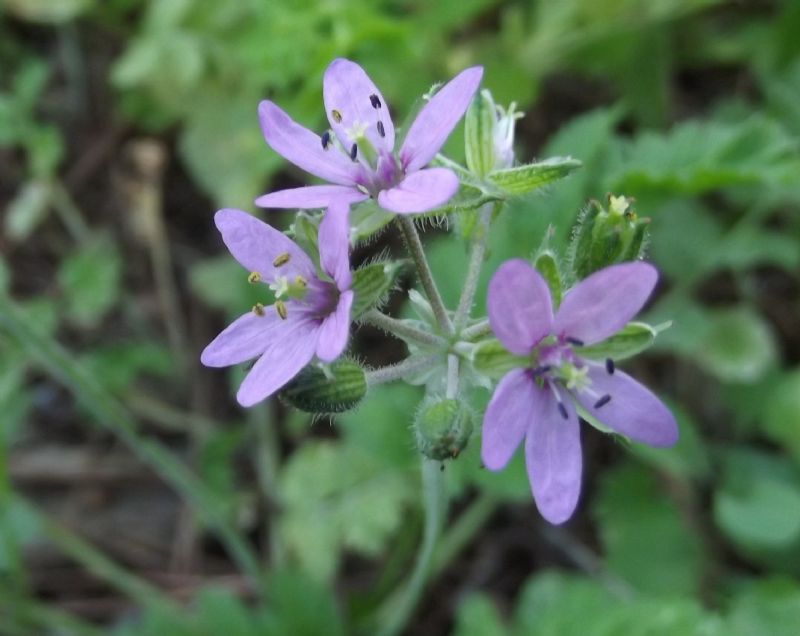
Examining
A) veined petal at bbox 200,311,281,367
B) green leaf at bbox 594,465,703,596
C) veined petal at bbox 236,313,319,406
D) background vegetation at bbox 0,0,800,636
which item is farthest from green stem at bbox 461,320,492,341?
green leaf at bbox 594,465,703,596

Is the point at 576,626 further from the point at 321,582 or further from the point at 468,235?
the point at 468,235

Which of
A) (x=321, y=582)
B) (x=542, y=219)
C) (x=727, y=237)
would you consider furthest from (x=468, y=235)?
(x=727, y=237)

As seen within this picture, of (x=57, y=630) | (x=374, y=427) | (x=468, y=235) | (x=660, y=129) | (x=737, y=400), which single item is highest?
(x=468, y=235)

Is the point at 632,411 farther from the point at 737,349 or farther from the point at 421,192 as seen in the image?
the point at 737,349

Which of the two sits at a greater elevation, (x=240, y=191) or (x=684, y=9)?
(x=684, y=9)

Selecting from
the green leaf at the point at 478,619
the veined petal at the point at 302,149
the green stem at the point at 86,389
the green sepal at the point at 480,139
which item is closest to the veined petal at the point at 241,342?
the veined petal at the point at 302,149

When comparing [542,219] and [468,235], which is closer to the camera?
[468,235]

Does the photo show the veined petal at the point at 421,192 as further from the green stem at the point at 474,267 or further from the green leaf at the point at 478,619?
the green leaf at the point at 478,619
